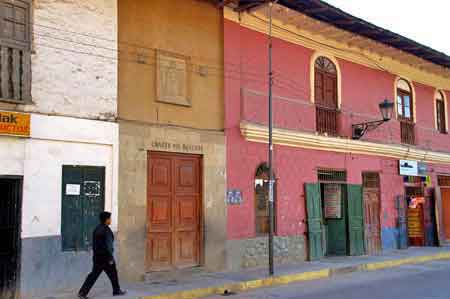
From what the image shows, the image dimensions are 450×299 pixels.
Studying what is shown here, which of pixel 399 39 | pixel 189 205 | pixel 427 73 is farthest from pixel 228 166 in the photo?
pixel 427 73

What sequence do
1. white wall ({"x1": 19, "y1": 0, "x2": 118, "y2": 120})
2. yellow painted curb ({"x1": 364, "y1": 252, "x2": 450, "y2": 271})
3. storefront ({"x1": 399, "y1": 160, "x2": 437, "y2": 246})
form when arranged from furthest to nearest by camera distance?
storefront ({"x1": 399, "y1": 160, "x2": 437, "y2": 246}) → yellow painted curb ({"x1": 364, "y1": 252, "x2": 450, "y2": 271}) → white wall ({"x1": 19, "y1": 0, "x2": 118, "y2": 120})

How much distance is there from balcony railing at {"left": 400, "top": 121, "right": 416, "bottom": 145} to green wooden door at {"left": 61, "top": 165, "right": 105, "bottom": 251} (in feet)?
40.8

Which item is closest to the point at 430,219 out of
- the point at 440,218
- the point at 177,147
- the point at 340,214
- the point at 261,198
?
the point at 440,218

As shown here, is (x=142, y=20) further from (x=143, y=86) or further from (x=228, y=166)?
(x=228, y=166)

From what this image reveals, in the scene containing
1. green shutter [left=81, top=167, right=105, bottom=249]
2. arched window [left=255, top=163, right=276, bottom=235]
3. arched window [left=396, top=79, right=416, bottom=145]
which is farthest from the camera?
arched window [left=396, top=79, right=416, bottom=145]

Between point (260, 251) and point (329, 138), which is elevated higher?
point (329, 138)

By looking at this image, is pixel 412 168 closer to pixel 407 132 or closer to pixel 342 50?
pixel 407 132

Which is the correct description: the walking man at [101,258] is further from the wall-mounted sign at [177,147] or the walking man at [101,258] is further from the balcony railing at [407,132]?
the balcony railing at [407,132]

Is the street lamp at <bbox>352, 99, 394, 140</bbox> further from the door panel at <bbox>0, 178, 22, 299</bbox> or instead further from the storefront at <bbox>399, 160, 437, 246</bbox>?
the door panel at <bbox>0, 178, 22, 299</bbox>

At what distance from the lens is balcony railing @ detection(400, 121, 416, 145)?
63.8 feet

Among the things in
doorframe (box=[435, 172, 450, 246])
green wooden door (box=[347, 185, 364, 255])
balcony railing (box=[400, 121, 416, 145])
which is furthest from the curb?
balcony railing (box=[400, 121, 416, 145])

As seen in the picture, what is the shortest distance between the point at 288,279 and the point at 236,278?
1349 mm

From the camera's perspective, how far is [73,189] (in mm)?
10477

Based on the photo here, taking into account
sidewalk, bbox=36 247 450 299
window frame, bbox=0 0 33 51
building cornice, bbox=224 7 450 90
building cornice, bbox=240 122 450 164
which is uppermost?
building cornice, bbox=224 7 450 90
